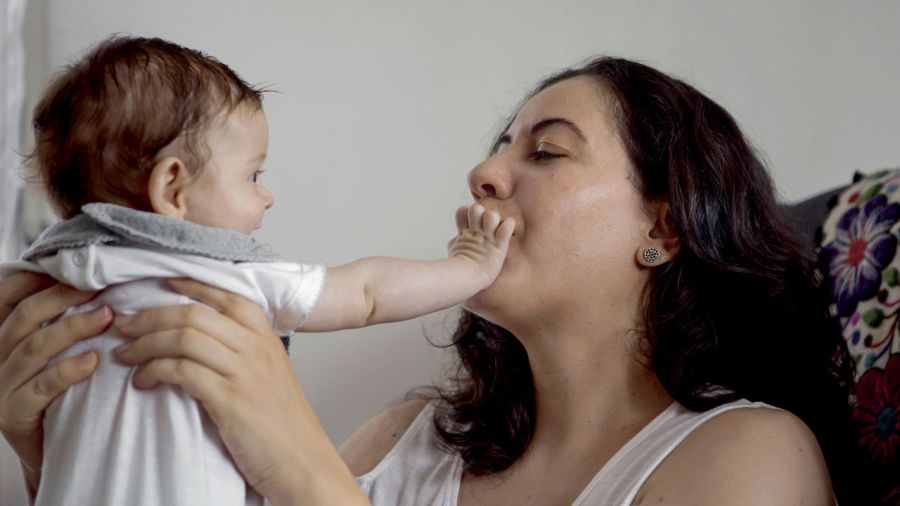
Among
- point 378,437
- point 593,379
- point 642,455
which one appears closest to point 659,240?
point 593,379

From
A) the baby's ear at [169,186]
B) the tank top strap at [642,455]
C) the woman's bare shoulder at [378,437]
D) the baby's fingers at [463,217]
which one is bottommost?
the woman's bare shoulder at [378,437]

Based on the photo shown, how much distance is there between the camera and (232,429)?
103 centimetres

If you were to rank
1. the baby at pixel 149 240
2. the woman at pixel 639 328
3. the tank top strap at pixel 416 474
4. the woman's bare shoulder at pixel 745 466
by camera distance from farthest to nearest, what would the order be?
the tank top strap at pixel 416 474, the woman at pixel 639 328, the woman's bare shoulder at pixel 745 466, the baby at pixel 149 240

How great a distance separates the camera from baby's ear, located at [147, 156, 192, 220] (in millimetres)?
1009

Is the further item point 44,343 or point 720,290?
point 720,290

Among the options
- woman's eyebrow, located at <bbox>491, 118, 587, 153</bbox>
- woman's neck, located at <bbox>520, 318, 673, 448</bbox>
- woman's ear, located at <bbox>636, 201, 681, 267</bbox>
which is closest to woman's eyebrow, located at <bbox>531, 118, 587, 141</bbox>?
woman's eyebrow, located at <bbox>491, 118, 587, 153</bbox>

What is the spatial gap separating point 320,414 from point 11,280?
3.83 ft

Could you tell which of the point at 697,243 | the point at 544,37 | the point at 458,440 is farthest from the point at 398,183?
the point at 697,243

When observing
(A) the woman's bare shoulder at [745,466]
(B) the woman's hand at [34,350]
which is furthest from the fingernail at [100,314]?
(A) the woman's bare shoulder at [745,466]

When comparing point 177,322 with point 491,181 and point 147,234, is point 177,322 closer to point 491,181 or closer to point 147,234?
point 147,234

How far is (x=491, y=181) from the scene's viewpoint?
146 cm

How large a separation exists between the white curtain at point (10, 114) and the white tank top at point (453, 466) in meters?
0.85

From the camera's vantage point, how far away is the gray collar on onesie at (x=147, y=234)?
0.99 m

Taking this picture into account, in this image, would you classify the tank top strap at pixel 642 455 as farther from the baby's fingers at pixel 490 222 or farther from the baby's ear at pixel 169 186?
the baby's ear at pixel 169 186
